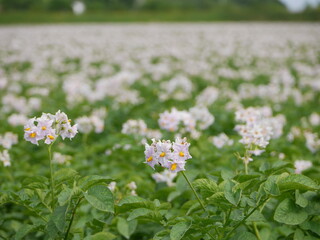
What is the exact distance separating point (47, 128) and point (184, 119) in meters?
1.54

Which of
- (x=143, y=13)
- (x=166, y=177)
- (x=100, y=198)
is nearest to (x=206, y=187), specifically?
(x=100, y=198)

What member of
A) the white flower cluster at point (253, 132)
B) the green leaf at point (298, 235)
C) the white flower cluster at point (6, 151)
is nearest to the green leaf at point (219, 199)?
the green leaf at point (298, 235)

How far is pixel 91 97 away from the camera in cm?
559

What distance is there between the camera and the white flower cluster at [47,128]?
72.3 inches

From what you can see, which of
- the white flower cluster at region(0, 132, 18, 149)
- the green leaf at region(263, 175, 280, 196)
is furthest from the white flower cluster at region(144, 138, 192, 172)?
the white flower cluster at region(0, 132, 18, 149)

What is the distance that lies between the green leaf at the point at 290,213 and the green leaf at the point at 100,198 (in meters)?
0.71

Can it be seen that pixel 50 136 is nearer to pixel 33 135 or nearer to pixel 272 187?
pixel 33 135

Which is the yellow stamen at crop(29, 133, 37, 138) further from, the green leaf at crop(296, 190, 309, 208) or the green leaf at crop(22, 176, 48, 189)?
the green leaf at crop(296, 190, 309, 208)

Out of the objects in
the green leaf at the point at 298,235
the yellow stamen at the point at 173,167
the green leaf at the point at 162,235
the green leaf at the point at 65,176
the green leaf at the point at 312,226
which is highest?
the yellow stamen at the point at 173,167

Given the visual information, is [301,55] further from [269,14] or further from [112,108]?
[269,14]

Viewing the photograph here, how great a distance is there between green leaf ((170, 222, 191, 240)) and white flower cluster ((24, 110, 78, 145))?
2.35 feet

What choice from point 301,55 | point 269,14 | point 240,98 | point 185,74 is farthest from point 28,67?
point 269,14

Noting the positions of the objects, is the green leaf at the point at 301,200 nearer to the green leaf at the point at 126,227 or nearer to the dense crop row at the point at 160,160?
the dense crop row at the point at 160,160

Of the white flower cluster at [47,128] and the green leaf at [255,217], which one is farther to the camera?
the white flower cluster at [47,128]
